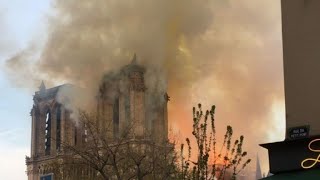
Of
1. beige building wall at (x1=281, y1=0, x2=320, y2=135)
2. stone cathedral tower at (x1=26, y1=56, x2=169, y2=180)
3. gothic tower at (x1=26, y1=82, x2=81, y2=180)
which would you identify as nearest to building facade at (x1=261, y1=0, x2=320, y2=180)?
beige building wall at (x1=281, y1=0, x2=320, y2=135)

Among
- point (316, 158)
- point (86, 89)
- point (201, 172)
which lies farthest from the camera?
point (86, 89)

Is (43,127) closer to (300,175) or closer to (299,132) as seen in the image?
(299,132)

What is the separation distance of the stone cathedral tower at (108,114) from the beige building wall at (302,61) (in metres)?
44.1

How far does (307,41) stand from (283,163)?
3.20 metres

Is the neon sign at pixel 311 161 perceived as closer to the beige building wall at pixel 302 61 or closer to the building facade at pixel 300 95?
the building facade at pixel 300 95

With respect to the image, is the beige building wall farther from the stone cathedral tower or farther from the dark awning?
the stone cathedral tower

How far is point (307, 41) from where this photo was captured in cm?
1711

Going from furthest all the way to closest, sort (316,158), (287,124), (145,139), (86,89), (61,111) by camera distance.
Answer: (61,111)
(86,89)
(145,139)
(287,124)
(316,158)

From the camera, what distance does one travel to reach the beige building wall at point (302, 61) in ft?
54.4

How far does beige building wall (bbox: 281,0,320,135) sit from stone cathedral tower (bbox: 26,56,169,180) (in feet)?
145

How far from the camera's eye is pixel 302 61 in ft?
55.9

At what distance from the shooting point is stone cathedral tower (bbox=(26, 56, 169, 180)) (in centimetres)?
8300

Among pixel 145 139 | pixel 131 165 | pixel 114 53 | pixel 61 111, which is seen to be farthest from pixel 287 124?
pixel 61 111

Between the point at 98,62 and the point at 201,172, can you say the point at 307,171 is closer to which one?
the point at 201,172
